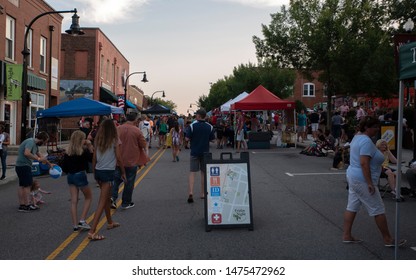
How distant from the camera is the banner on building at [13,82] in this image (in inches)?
750

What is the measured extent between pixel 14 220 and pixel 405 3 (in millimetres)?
26092

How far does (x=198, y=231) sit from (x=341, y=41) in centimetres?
2348

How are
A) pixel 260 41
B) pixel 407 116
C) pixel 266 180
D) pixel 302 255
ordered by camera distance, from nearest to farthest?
1. pixel 302 255
2. pixel 266 180
3. pixel 407 116
4. pixel 260 41

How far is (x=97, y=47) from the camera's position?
39250 mm

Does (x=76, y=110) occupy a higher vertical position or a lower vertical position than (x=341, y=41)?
lower

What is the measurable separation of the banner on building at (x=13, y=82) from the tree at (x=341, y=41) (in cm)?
1656

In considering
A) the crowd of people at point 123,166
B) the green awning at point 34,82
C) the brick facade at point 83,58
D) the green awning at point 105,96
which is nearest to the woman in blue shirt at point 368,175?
the crowd of people at point 123,166

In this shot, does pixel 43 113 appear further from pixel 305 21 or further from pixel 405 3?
pixel 405 3

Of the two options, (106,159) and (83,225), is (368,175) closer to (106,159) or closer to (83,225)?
(106,159)

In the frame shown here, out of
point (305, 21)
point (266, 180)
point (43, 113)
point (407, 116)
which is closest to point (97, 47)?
point (305, 21)

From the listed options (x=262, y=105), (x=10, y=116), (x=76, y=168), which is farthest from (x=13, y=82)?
(x=76, y=168)

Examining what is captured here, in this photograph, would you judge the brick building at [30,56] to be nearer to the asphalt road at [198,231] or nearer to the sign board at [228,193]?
the asphalt road at [198,231]

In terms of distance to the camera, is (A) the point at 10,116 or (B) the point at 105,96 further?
(B) the point at 105,96

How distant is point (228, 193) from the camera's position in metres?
7.09
